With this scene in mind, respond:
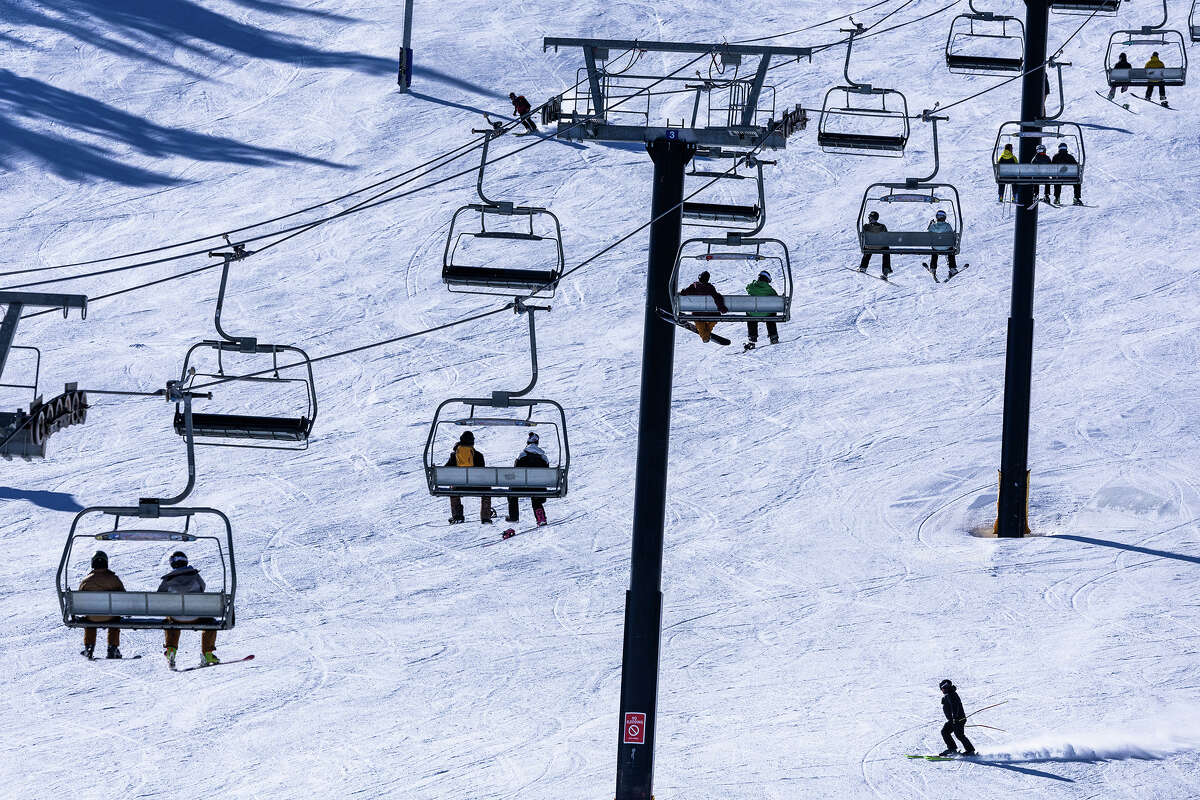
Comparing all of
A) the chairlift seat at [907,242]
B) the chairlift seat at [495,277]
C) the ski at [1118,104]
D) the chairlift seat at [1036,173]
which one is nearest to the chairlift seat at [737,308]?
the chairlift seat at [495,277]

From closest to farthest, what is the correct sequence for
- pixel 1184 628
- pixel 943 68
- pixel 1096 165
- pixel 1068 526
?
pixel 1184 628, pixel 1068 526, pixel 1096 165, pixel 943 68

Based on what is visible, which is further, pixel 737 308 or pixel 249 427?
pixel 737 308

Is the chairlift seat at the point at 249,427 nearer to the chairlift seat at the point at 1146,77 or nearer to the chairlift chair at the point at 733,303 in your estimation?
the chairlift chair at the point at 733,303

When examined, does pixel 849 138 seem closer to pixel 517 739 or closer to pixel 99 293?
pixel 517 739

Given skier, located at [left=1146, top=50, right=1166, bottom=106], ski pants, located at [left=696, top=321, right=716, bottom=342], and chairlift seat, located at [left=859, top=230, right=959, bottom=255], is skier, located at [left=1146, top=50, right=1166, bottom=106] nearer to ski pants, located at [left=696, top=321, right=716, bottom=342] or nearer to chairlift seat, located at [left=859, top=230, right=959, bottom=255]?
chairlift seat, located at [left=859, top=230, right=959, bottom=255]

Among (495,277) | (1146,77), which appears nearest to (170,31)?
(1146,77)

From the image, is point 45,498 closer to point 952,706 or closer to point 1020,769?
point 952,706

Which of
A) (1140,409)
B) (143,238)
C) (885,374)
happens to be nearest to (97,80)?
(143,238)
